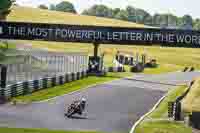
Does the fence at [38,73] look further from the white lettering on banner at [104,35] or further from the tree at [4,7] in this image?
the tree at [4,7]

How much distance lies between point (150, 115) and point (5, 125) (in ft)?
28.5

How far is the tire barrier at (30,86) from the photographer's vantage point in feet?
109

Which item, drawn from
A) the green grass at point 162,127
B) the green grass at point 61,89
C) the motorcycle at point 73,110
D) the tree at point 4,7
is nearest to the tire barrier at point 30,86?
the green grass at point 61,89

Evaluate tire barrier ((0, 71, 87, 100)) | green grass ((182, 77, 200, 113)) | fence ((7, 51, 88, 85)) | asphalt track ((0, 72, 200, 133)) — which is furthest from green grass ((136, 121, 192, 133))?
fence ((7, 51, 88, 85))

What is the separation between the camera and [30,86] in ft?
121

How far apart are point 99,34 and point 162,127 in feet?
70.7

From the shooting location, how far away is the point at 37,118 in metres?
27.1

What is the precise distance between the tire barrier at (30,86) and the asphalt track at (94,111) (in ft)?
6.25

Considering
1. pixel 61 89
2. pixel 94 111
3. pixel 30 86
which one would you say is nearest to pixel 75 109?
pixel 94 111

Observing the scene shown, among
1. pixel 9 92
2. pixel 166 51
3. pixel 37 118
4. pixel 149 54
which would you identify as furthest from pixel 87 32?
pixel 166 51

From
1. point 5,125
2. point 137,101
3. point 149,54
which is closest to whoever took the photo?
point 5,125

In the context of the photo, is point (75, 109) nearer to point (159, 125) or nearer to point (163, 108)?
point (159, 125)

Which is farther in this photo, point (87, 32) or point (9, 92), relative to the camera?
point (87, 32)

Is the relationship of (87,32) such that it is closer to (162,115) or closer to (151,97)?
(151,97)
